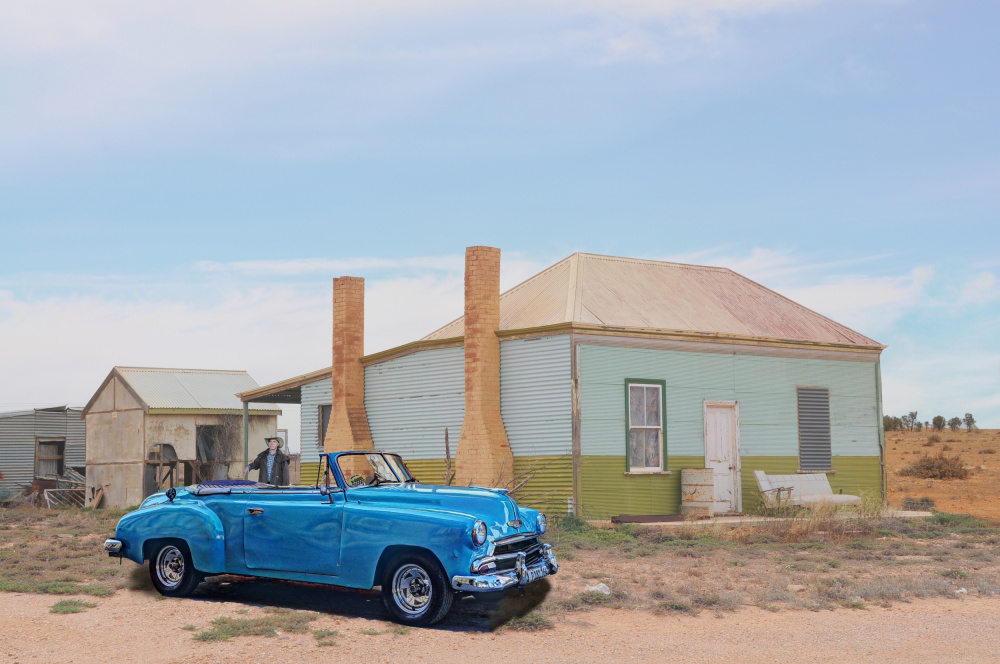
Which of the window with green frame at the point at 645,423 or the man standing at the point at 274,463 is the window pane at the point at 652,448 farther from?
the man standing at the point at 274,463

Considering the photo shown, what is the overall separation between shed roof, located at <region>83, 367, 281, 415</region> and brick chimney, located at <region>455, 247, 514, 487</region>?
14.3m

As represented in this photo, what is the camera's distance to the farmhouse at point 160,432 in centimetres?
2989

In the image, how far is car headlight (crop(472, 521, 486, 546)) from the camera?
28.8ft

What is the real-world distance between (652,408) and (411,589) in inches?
439

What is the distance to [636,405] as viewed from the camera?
1936 cm

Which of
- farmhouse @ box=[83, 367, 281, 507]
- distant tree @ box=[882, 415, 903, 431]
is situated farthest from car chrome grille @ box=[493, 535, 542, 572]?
distant tree @ box=[882, 415, 903, 431]

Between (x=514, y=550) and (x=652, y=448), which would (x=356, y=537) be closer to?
(x=514, y=550)

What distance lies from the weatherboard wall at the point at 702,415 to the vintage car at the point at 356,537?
8.35 m

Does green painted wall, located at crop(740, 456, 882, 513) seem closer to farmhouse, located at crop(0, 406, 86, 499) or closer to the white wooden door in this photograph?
the white wooden door

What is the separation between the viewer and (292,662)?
781 centimetres

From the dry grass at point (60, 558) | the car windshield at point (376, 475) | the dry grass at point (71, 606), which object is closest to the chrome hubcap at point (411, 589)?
the car windshield at point (376, 475)

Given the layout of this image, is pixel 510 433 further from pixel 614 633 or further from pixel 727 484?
pixel 614 633

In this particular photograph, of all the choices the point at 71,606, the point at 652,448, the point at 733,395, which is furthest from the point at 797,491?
the point at 71,606

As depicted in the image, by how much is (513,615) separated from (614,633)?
3.51ft
